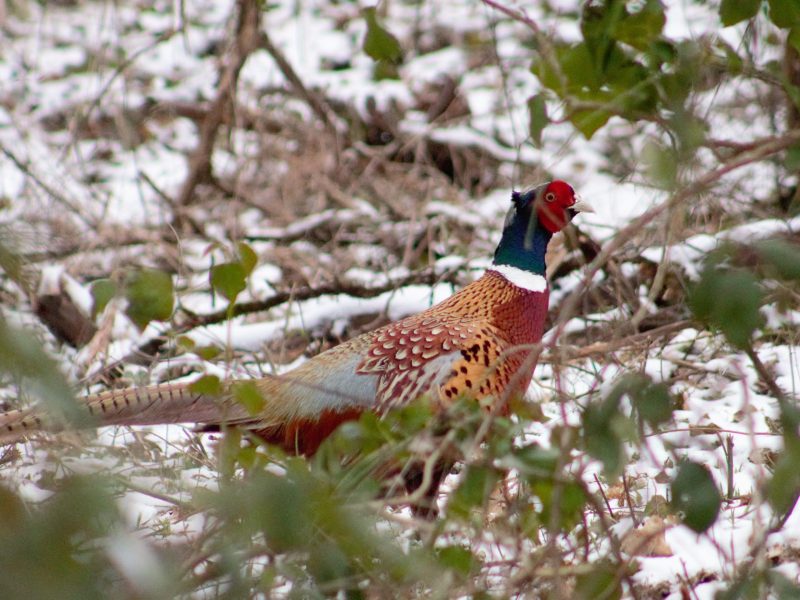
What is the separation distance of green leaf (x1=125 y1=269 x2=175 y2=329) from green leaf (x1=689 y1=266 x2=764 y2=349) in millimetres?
865

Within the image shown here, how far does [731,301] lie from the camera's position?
1.38m

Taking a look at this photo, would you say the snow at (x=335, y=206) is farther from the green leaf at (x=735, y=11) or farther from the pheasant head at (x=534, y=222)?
the green leaf at (x=735, y=11)

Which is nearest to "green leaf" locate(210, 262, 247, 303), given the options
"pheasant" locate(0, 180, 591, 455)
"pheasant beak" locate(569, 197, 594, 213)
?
"pheasant" locate(0, 180, 591, 455)

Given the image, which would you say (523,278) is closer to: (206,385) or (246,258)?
(246,258)

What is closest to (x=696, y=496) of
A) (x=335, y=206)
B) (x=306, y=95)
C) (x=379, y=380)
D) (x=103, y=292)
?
(x=103, y=292)

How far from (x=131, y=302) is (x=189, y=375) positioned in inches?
99.3

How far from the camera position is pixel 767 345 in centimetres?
404

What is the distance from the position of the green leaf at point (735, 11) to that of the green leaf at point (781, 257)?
59cm

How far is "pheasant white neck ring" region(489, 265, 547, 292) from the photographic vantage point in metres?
3.62

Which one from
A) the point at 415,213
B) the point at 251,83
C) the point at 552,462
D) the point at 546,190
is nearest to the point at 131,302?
the point at 552,462

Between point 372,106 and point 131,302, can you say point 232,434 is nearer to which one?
point 131,302

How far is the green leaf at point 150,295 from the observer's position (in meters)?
1.79

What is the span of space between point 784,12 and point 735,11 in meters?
0.09

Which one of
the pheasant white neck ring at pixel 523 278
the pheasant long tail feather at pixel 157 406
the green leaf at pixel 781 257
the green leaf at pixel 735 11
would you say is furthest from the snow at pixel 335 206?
the green leaf at pixel 781 257
